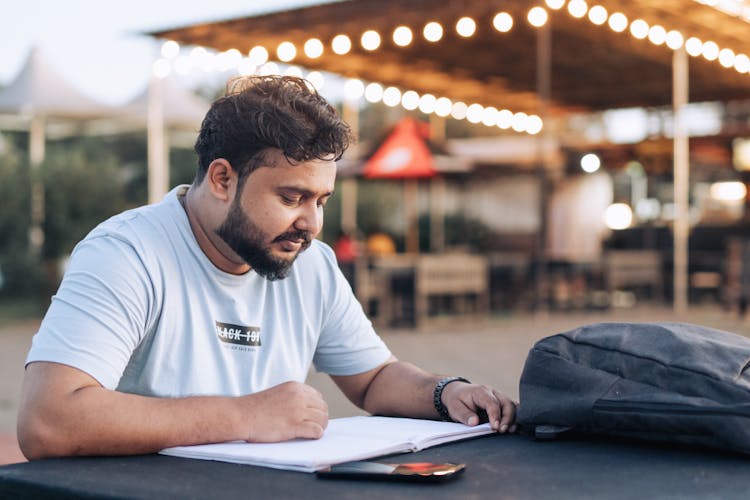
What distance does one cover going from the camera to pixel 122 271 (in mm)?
1701

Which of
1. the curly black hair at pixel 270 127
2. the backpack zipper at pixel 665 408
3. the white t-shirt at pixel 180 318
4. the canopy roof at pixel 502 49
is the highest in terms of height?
the canopy roof at pixel 502 49

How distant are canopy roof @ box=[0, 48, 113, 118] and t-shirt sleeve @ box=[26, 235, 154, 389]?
1302 cm

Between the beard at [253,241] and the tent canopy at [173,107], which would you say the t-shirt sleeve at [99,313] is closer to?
the beard at [253,241]

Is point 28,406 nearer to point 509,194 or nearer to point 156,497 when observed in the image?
point 156,497

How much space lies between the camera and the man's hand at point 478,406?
1.75 m

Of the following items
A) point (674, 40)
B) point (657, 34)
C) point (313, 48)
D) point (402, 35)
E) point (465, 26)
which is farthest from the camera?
point (313, 48)

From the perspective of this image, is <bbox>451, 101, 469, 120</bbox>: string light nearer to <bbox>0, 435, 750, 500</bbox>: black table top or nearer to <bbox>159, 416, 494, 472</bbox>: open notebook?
<bbox>159, 416, 494, 472</bbox>: open notebook

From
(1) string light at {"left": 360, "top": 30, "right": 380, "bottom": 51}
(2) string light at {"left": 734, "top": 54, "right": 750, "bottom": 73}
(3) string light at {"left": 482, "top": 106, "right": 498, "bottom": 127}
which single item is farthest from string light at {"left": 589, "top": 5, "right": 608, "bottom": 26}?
(3) string light at {"left": 482, "top": 106, "right": 498, "bottom": 127}

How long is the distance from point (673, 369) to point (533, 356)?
0.76 ft

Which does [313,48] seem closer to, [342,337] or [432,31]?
[432,31]

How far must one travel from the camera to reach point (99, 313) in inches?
64.0

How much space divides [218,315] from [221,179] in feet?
0.80

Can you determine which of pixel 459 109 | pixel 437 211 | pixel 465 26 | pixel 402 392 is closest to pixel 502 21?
pixel 465 26

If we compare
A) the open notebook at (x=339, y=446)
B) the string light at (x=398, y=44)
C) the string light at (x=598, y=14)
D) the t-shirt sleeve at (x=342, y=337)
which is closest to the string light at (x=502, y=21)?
the string light at (x=398, y=44)
